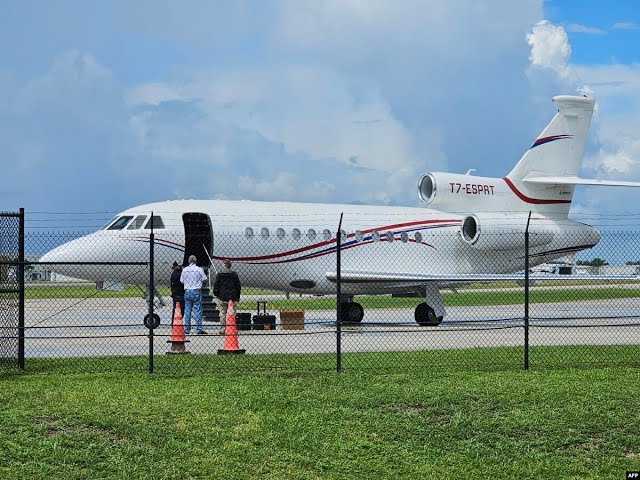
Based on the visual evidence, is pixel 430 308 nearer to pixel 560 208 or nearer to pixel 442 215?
pixel 442 215

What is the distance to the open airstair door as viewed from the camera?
25.7m

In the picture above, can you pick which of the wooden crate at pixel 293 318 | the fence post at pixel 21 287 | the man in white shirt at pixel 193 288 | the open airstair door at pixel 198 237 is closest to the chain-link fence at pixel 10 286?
the fence post at pixel 21 287

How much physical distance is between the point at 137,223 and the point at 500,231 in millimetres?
10725

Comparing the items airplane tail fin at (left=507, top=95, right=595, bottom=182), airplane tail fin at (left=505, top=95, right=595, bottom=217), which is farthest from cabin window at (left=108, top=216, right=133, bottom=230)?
airplane tail fin at (left=507, top=95, right=595, bottom=182)

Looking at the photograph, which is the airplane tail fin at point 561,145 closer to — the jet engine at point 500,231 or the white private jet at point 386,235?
the white private jet at point 386,235

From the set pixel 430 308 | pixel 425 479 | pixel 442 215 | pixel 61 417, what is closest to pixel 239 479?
pixel 425 479

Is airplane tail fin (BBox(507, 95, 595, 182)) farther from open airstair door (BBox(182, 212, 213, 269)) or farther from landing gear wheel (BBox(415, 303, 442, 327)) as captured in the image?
open airstair door (BBox(182, 212, 213, 269))

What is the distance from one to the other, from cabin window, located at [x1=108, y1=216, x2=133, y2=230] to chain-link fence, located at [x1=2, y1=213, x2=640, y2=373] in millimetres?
243

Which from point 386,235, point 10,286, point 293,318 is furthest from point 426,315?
point 10,286

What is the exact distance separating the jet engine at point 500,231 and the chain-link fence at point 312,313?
136mm

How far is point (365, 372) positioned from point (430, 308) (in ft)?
43.7

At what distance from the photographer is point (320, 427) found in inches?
432

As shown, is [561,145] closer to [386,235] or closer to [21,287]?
[386,235]

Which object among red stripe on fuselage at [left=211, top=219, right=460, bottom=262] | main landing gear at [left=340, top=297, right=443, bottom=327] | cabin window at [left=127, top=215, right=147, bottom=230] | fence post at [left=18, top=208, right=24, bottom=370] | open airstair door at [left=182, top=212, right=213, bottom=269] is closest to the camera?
fence post at [left=18, top=208, right=24, bottom=370]
